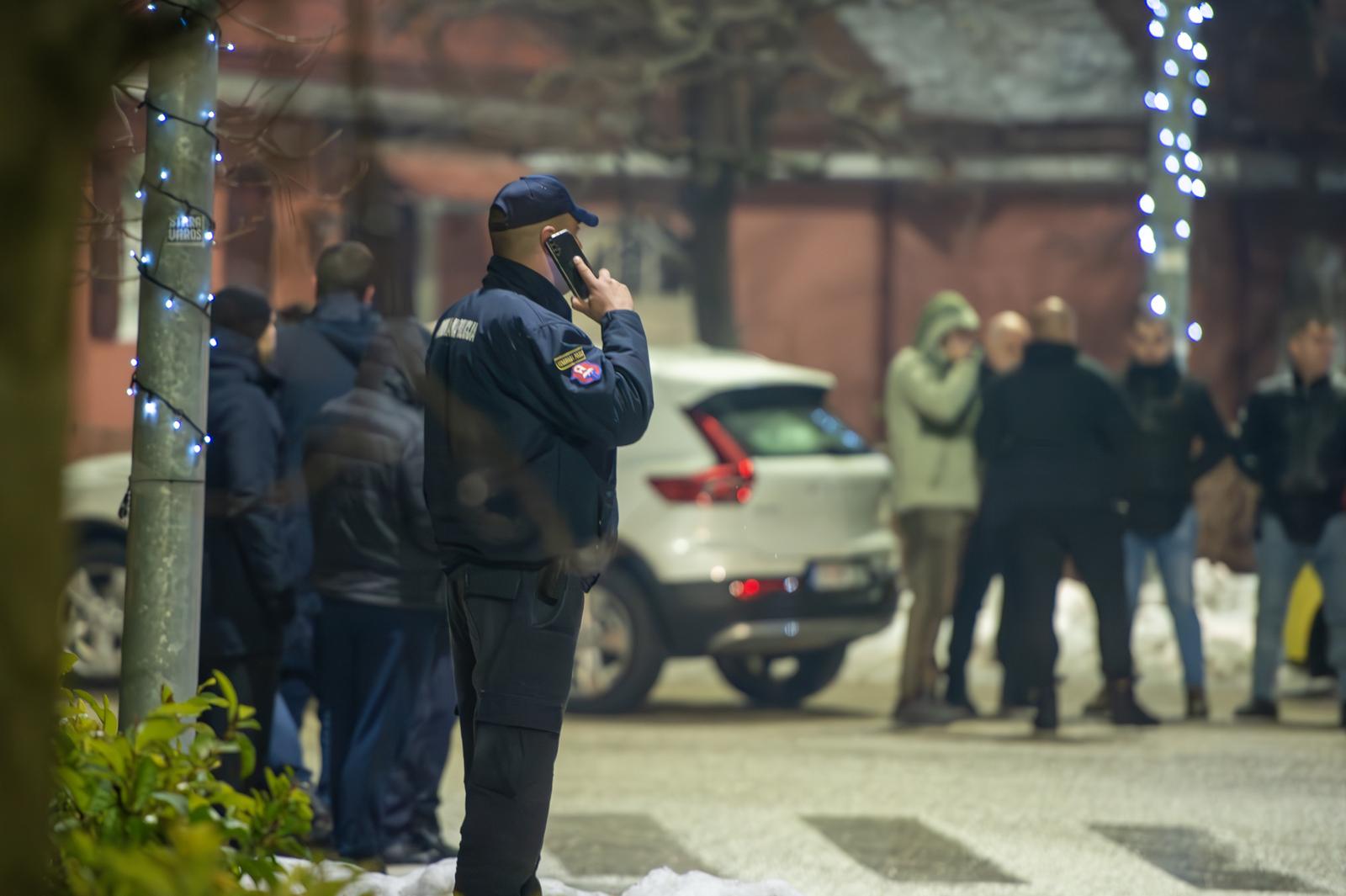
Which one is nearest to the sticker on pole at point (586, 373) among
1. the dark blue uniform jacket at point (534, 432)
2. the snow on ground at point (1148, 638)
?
the dark blue uniform jacket at point (534, 432)

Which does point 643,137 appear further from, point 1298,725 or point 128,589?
point 128,589

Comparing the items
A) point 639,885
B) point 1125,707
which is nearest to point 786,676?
point 1125,707

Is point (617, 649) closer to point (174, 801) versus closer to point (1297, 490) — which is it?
point (1297, 490)

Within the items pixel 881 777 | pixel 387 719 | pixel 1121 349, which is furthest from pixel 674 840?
pixel 1121 349

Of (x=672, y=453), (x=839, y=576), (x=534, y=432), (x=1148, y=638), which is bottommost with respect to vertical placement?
(x=1148, y=638)

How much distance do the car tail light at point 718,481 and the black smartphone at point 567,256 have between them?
630 cm

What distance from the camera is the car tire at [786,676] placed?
12305 millimetres

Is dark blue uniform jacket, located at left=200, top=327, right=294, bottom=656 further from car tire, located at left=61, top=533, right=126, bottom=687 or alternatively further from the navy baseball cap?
car tire, located at left=61, top=533, right=126, bottom=687

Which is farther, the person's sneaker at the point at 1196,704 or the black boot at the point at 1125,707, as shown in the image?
the person's sneaker at the point at 1196,704

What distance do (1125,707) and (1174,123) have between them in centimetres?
472

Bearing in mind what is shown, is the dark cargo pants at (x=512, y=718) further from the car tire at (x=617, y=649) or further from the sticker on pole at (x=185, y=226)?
the car tire at (x=617, y=649)

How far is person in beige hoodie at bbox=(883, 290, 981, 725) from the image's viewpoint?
38.0 ft

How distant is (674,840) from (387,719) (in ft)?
3.57

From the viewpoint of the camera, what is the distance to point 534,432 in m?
5.10
